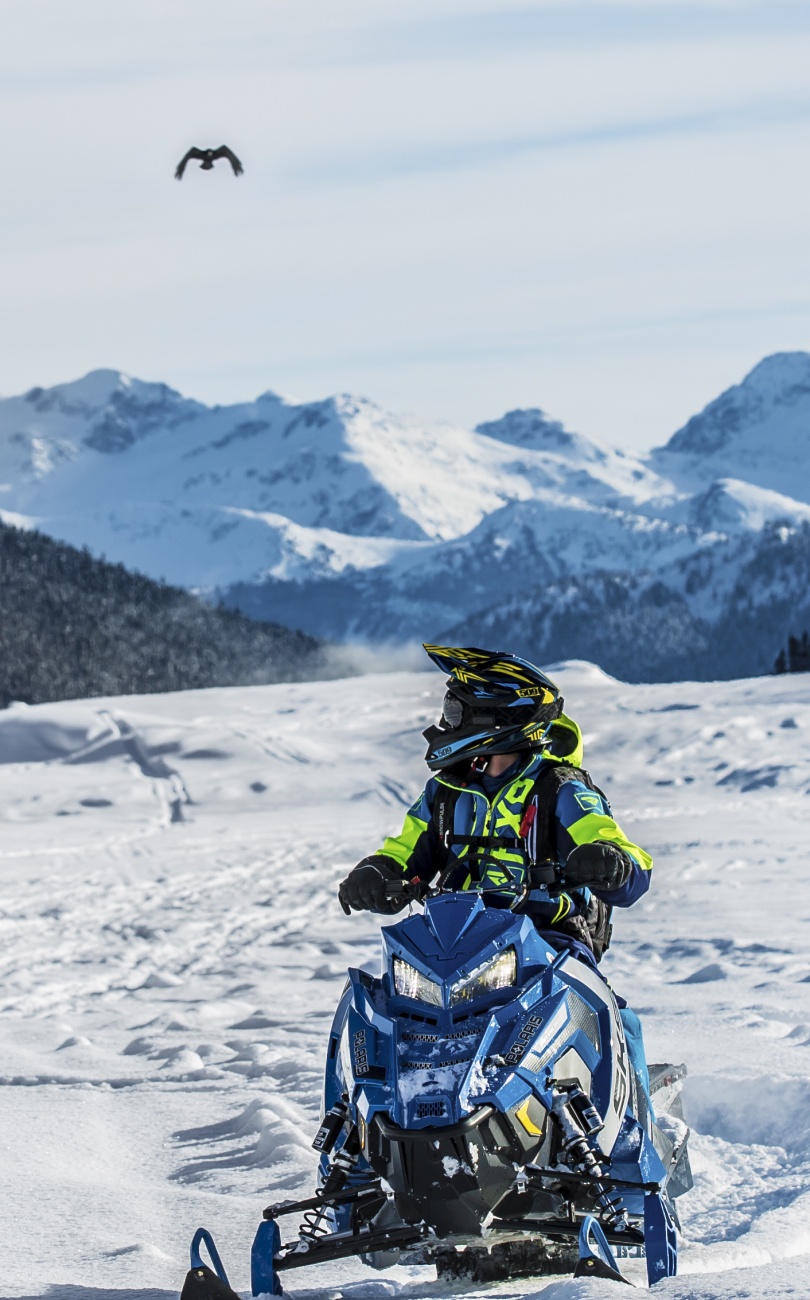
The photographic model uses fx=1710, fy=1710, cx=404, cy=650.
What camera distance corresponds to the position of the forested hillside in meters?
131

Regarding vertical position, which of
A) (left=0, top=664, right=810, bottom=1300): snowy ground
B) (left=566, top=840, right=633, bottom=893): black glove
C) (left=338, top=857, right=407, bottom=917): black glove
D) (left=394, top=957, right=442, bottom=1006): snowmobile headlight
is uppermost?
(left=566, top=840, right=633, bottom=893): black glove

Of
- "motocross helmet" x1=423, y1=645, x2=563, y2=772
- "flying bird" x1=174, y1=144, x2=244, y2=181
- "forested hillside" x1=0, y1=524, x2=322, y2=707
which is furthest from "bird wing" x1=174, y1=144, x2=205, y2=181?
"forested hillside" x1=0, y1=524, x2=322, y2=707

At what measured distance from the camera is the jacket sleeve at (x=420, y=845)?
5.38 m

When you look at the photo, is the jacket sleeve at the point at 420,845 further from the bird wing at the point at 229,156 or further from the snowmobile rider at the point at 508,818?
the bird wing at the point at 229,156

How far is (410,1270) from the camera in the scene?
17.1 ft

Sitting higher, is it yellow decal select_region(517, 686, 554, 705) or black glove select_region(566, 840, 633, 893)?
yellow decal select_region(517, 686, 554, 705)

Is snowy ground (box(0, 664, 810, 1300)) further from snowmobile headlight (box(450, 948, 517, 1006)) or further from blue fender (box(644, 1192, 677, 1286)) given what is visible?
snowmobile headlight (box(450, 948, 517, 1006))

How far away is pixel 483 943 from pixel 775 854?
1255 cm

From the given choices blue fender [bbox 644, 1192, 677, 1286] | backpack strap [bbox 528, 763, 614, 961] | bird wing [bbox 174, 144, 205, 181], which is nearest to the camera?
blue fender [bbox 644, 1192, 677, 1286]

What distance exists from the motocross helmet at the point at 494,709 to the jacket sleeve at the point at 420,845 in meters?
0.15

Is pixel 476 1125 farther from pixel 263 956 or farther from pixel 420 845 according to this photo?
pixel 263 956

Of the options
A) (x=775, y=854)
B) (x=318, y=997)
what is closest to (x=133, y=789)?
(x=775, y=854)

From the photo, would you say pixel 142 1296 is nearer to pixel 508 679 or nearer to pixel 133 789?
pixel 508 679

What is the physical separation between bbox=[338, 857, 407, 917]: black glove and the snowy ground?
1094mm
